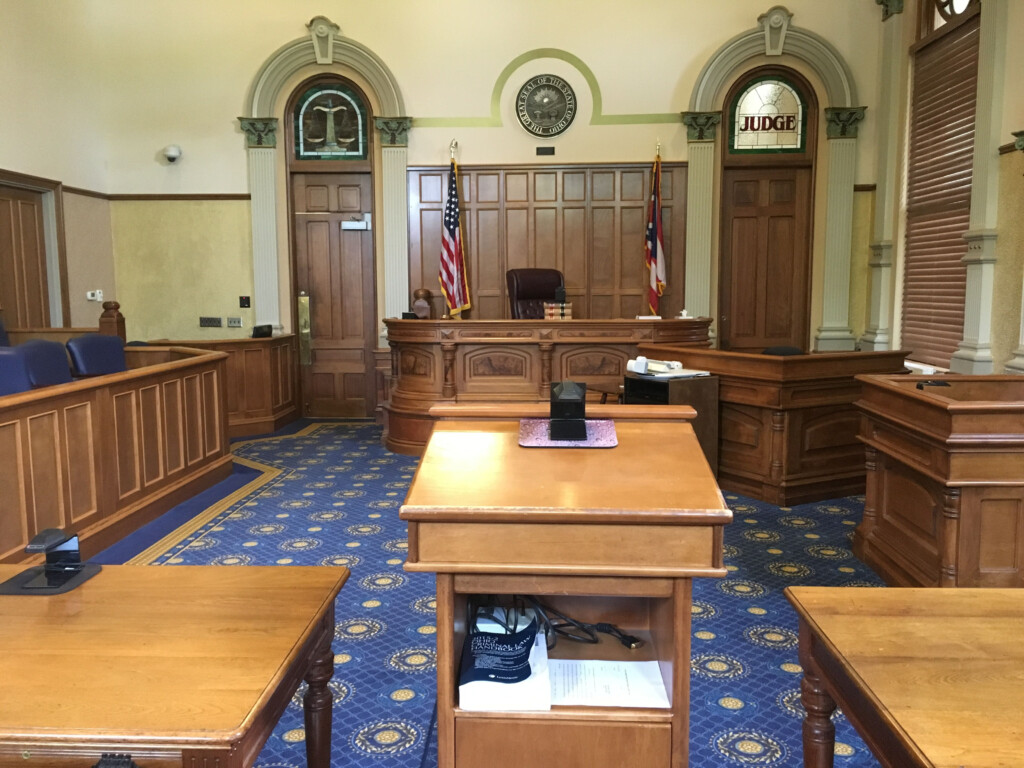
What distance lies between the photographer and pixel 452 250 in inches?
315

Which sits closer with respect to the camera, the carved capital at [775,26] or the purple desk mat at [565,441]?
the purple desk mat at [565,441]

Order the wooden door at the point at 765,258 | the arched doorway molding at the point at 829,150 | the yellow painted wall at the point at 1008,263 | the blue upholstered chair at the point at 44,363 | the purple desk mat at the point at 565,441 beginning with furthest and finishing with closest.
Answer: the wooden door at the point at 765,258
the arched doorway molding at the point at 829,150
the yellow painted wall at the point at 1008,263
the blue upholstered chair at the point at 44,363
the purple desk mat at the point at 565,441

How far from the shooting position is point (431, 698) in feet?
9.14

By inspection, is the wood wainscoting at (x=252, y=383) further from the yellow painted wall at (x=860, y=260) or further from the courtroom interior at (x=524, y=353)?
the yellow painted wall at (x=860, y=260)

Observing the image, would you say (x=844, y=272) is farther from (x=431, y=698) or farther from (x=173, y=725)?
(x=173, y=725)

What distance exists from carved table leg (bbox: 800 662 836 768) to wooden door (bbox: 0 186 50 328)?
6.91 meters

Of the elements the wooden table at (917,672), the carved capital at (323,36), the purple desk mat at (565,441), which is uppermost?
the carved capital at (323,36)

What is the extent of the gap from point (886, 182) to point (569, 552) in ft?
24.6

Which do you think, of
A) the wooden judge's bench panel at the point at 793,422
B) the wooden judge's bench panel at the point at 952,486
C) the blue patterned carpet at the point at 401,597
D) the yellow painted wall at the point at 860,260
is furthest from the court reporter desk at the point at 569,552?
the yellow painted wall at the point at 860,260

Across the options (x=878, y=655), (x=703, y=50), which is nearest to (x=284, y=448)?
(x=703, y=50)

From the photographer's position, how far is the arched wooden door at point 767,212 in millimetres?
8047

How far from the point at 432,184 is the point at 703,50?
9.98 ft

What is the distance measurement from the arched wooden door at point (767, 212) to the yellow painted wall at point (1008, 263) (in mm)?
2427

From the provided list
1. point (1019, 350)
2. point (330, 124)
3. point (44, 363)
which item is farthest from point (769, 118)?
point (44, 363)
